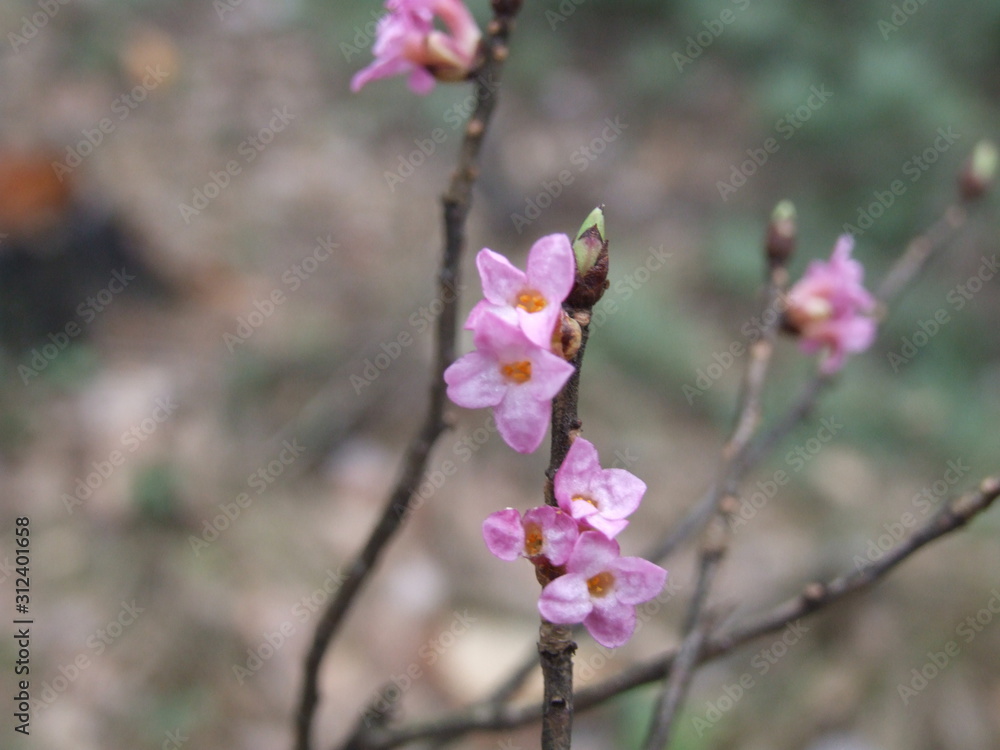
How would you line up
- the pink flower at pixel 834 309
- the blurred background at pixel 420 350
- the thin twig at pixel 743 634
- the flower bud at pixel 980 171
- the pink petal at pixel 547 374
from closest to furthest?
the pink petal at pixel 547 374
the thin twig at pixel 743 634
the pink flower at pixel 834 309
the flower bud at pixel 980 171
the blurred background at pixel 420 350

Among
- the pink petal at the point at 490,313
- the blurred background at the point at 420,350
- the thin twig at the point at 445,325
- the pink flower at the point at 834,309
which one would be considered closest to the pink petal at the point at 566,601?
the pink petal at the point at 490,313

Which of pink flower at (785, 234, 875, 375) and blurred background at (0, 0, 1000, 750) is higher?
pink flower at (785, 234, 875, 375)

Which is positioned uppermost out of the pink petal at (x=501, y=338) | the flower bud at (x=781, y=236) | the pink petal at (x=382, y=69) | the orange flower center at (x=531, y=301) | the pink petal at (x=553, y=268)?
the pink petal at (x=553, y=268)

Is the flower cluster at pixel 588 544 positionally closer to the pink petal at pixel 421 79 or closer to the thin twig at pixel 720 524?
the thin twig at pixel 720 524

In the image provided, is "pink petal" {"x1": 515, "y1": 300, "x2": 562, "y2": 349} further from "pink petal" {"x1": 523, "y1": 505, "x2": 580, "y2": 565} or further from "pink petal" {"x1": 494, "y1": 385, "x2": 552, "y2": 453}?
"pink petal" {"x1": 523, "y1": 505, "x2": 580, "y2": 565}

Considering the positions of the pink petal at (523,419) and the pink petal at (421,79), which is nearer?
the pink petal at (523,419)

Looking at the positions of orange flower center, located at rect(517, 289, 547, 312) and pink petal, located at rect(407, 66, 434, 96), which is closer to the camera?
orange flower center, located at rect(517, 289, 547, 312)

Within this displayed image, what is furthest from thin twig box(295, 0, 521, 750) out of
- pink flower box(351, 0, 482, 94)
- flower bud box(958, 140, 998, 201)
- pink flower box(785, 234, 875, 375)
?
→ flower bud box(958, 140, 998, 201)

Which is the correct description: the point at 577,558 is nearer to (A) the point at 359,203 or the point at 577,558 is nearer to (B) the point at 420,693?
(B) the point at 420,693
